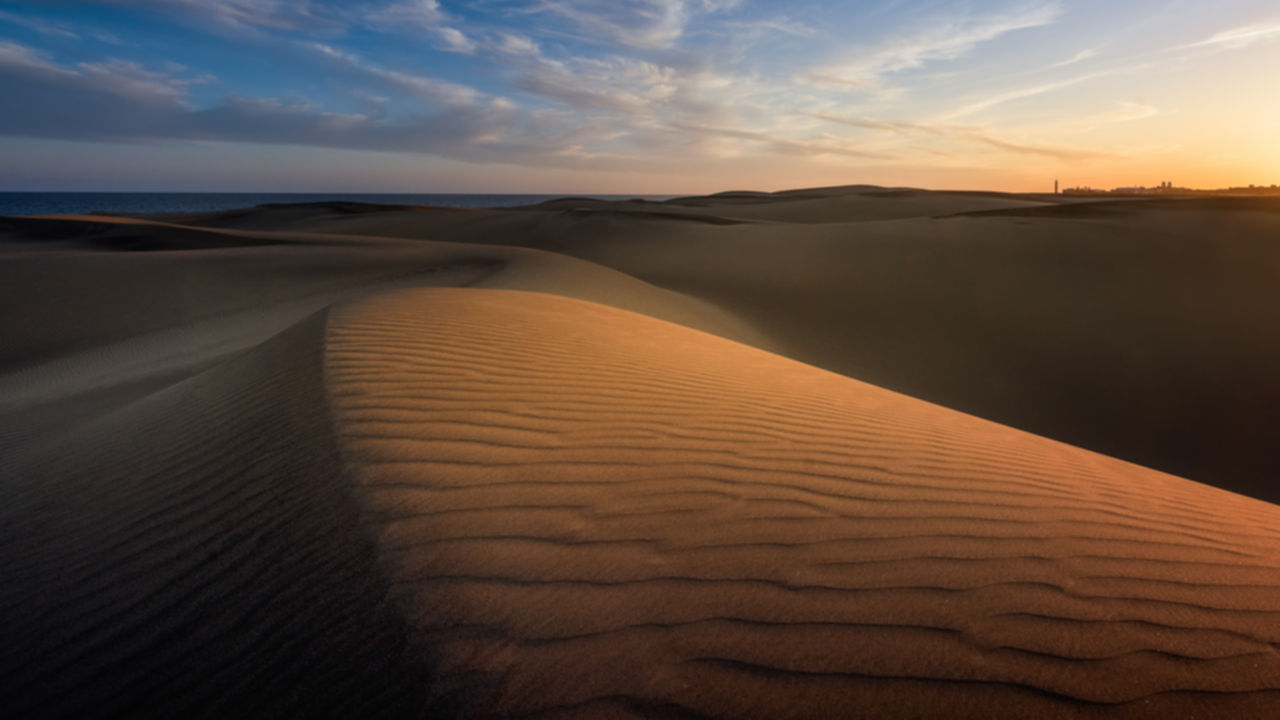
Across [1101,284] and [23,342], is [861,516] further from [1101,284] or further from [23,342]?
[1101,284]

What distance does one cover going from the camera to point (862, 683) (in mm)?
1499

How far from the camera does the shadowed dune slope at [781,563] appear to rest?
1497mm

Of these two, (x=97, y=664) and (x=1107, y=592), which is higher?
(x=1107, y=592)

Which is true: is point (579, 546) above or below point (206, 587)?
above

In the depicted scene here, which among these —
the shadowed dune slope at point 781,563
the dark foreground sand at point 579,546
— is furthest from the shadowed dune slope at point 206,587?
the shadowed dune slope at point 781,563

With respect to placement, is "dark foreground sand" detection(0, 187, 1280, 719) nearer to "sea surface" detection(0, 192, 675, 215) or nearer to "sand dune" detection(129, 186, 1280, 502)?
"sand dune" detection(129, 186, 1280, 502)

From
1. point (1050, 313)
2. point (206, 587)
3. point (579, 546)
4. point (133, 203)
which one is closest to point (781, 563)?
point (579, 546)

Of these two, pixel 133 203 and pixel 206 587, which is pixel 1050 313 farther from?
pixel 133 203

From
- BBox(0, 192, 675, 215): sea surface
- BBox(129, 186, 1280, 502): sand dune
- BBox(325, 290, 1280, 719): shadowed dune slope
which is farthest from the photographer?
BBox(0, 192, 675, 215): sea surface

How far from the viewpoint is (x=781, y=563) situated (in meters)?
1.94

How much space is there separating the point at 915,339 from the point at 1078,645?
9289 mm

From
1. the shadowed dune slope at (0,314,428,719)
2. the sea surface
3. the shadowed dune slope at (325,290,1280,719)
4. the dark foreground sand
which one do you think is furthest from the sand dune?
the sea surface

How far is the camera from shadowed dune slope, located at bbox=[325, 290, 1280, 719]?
1.50 meters

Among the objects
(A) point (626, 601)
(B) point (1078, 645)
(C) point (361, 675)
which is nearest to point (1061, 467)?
(B) point (1078, 645)
